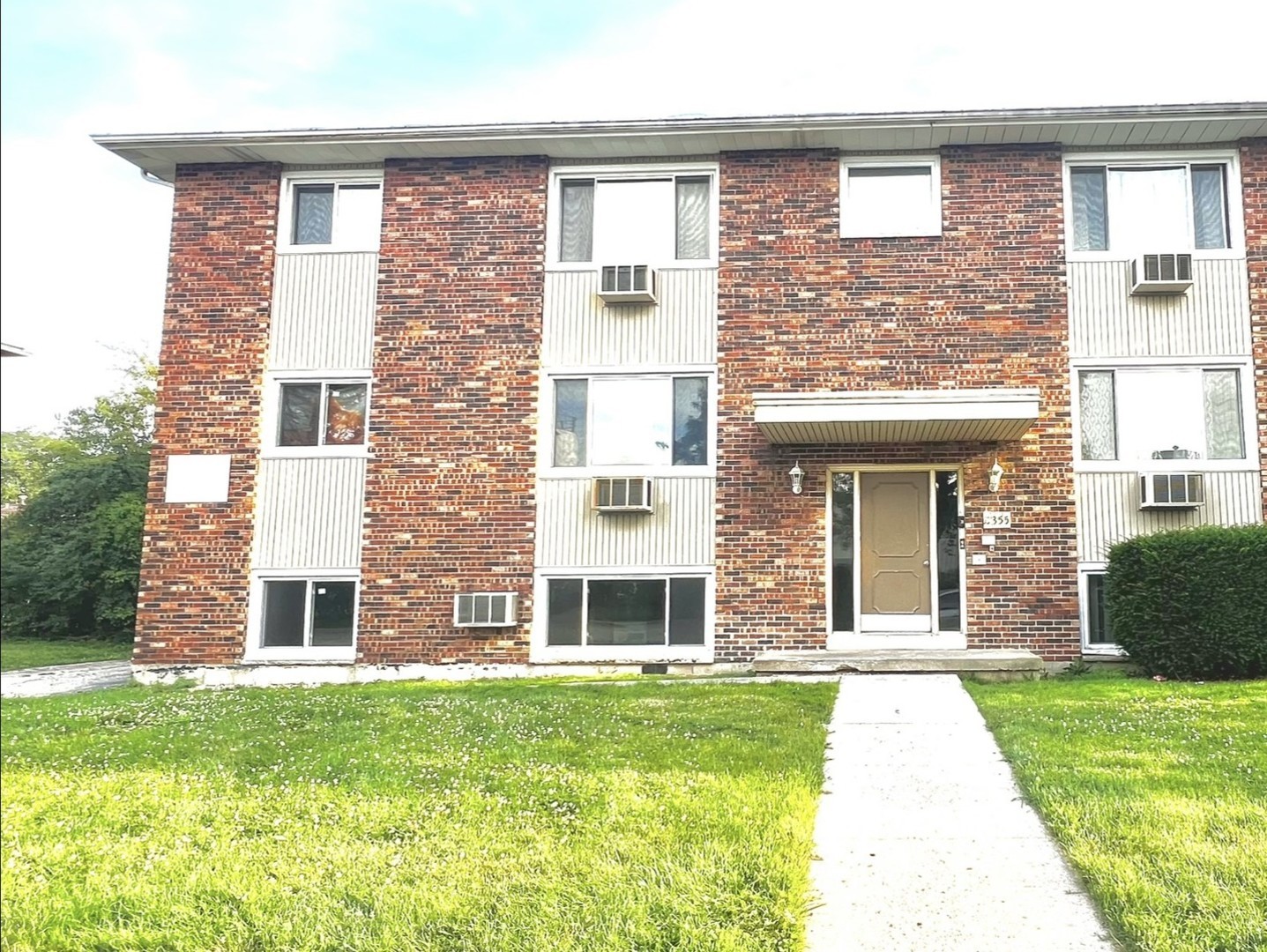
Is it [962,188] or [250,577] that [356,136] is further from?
[962,188]

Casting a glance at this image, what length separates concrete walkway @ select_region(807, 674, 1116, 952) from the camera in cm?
344

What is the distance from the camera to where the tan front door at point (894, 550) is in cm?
1081

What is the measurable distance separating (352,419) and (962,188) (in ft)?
24.5

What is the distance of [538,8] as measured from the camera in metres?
4.09

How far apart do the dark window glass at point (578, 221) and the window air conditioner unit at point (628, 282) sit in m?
0.48

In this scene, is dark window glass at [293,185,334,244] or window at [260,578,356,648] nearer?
window at [260,578,356,648]

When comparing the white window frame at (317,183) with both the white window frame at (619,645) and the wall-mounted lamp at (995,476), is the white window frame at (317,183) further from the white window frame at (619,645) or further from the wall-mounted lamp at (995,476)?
the wall-mounted lamp at (995,476)

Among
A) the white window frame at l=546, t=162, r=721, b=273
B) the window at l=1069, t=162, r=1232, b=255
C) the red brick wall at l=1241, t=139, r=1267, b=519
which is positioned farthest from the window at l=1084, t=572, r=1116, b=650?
the white window frame at l=546, t=162, r=721, b=273

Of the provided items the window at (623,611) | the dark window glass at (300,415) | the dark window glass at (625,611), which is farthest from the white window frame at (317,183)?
the dark window glass at (625,611)

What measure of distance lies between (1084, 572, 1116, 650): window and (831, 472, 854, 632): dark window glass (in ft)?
8.09

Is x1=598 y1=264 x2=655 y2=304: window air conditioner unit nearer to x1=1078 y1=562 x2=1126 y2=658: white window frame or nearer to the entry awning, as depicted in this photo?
the entry awning

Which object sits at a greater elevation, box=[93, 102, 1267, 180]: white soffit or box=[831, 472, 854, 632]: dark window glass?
box=[93, 102, 1267, 180]: white soffit

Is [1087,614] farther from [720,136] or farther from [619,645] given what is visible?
[720,136]

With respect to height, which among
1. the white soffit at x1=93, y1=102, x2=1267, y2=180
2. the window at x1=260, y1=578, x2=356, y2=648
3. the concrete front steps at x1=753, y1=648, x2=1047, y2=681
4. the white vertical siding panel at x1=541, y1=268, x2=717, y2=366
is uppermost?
the white soffit at x1=93, y1=102, x2=1267, y2=180
